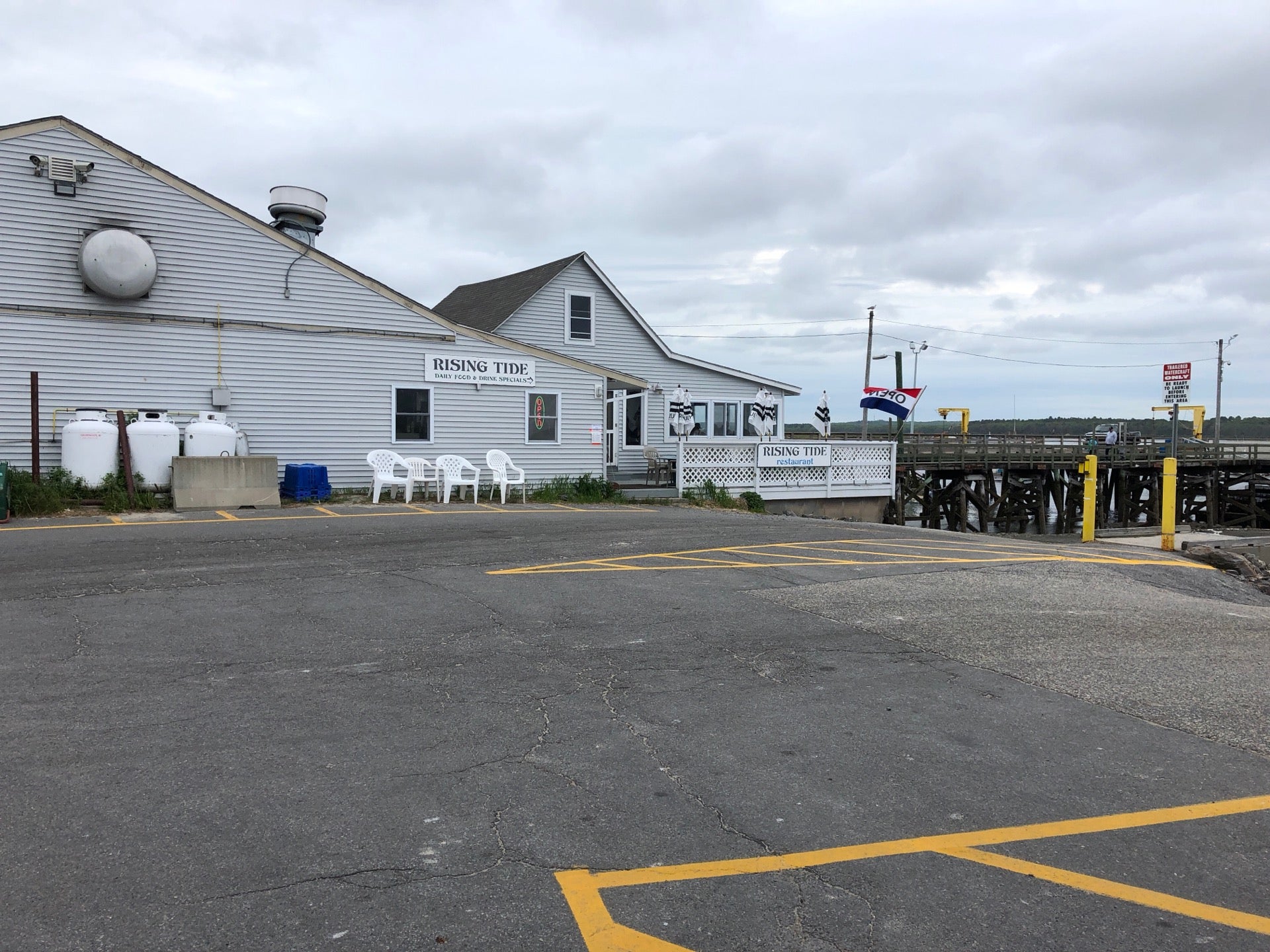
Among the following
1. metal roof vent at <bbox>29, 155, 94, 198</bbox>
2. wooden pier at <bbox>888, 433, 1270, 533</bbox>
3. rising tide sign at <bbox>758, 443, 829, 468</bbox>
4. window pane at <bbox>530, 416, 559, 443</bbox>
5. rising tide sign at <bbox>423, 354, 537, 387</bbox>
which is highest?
metal roof vent at <bbox>29, 155, 94, 198</bbox>

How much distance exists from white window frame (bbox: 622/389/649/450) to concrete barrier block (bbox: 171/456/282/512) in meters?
12.1

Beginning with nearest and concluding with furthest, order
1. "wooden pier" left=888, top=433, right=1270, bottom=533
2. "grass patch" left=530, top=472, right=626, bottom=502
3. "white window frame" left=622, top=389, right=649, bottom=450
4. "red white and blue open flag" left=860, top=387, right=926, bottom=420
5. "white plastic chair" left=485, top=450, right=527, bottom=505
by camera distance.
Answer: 1. "white plastic chair" left=485, top=450, right=527, bottom=505
2. "grass patch" left=530, top=472, right=626, bottom=502
3. "white window frame" left=622, top=389, right=649, bottom=450
4. "red white and blue open flag" left=860, top=387, right=926, bottom=420
5. "wooden pier" left=888, top=433, right=1270, bottom=533

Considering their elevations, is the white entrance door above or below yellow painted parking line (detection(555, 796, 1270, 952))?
above

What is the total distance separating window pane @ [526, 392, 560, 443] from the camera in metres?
21.1

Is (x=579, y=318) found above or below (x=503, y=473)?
above

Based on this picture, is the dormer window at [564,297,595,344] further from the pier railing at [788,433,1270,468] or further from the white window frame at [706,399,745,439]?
the pier railing at [788,433,1270,468]

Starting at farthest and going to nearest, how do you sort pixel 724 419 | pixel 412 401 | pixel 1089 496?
pixel 724 419 < pixel 412 401 < pixel 1089 496

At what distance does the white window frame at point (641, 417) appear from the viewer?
87.8ft

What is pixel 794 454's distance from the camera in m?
23.6

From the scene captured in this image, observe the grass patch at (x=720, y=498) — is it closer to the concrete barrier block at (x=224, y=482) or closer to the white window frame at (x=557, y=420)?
the white window frame at (x=557, y=420)

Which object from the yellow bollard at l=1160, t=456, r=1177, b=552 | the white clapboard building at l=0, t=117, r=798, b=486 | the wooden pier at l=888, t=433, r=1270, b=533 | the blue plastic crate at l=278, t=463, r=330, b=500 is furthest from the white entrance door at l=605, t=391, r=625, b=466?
the yellow bollard at l=1160, t=456, r=1177, b=552

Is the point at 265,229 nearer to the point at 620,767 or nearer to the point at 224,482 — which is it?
the point at 224,482

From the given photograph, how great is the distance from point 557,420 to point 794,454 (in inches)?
250

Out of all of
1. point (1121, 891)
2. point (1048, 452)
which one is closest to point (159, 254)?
point (1121, 891)
